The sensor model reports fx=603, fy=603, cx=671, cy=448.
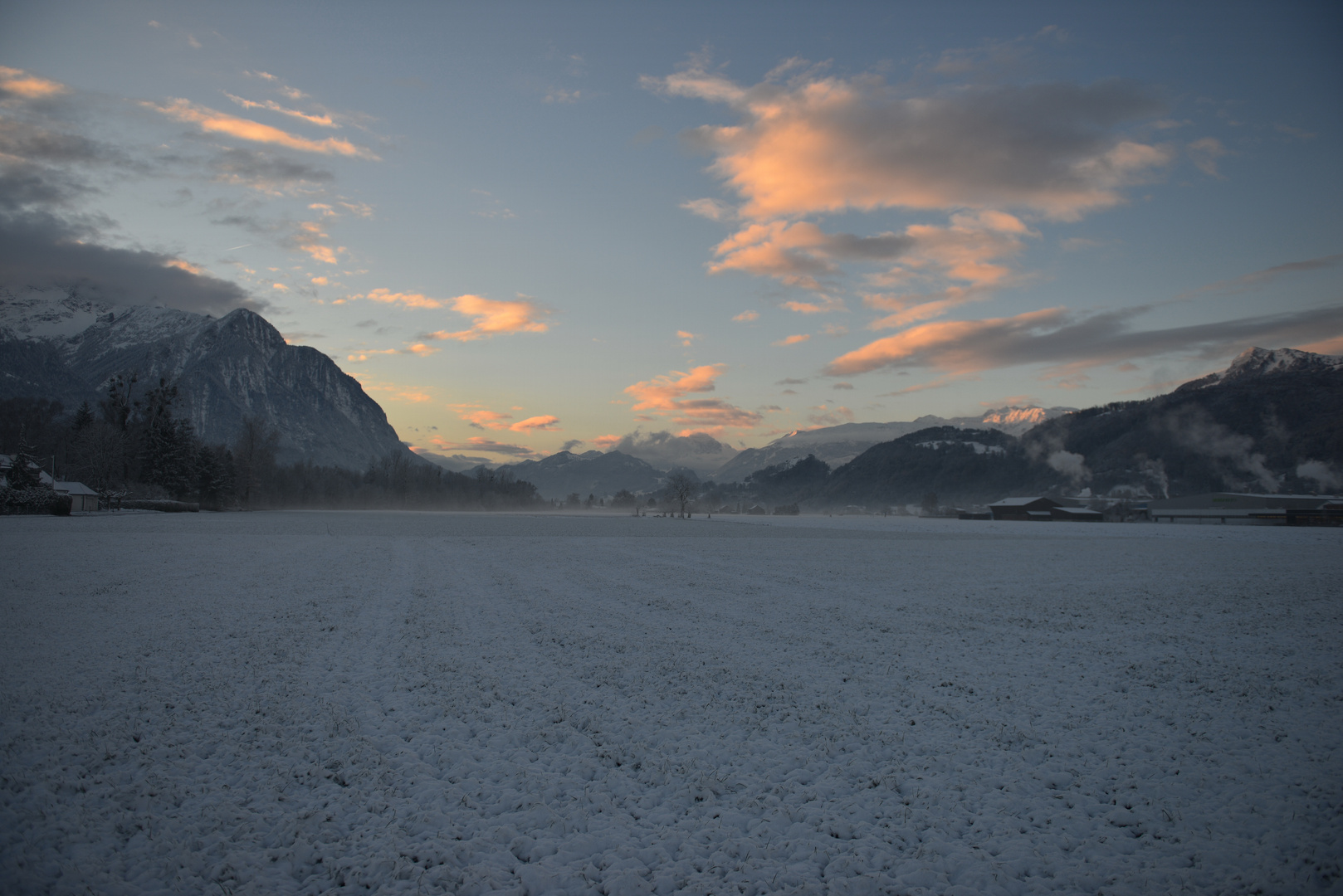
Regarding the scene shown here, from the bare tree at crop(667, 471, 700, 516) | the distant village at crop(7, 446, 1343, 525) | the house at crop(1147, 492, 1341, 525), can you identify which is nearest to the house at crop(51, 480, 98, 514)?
the distant village at crop(7, 446, 1343, 525)

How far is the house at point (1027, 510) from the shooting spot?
4985 inches

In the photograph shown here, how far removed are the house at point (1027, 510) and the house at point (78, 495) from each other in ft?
501

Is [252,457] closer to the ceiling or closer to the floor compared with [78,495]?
closer to the ceiling

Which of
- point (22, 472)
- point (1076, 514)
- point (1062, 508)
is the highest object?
point (22, 472)

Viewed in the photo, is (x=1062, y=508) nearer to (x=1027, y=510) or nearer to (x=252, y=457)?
(x=1027, y=510)

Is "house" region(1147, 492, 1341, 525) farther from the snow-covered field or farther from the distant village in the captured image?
the snow-covered field

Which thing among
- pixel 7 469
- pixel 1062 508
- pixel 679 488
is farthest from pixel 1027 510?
pixel 7 469

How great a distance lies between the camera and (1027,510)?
12938 centimetres

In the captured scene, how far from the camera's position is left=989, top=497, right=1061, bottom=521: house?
415ft

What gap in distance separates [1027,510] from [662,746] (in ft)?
469

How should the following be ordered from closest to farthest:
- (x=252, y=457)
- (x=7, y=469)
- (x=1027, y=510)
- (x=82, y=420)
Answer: (x=7, y=469)
(x=82, y=420)
(x=252, y=457)
(x=1027, y=510)

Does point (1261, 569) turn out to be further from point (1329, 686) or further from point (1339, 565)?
point (1329, 686)

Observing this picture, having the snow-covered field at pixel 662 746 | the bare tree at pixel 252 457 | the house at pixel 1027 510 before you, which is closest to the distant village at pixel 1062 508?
the house at pixel 1027 510

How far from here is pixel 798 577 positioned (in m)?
27.2
